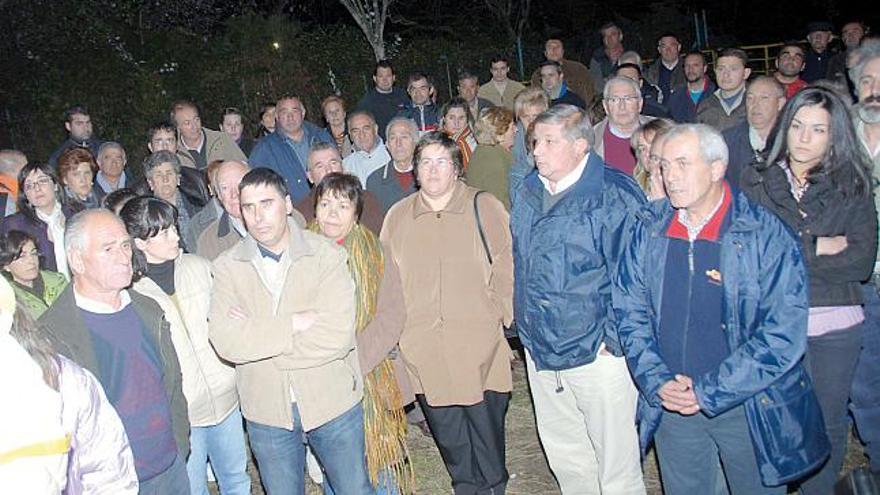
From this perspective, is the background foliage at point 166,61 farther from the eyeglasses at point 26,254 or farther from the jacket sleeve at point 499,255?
the jacket sleeve at point 499,255

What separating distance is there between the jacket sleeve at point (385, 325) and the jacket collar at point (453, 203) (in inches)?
12.7

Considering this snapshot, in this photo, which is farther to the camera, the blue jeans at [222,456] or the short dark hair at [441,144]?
the short dark hair at [441,144]

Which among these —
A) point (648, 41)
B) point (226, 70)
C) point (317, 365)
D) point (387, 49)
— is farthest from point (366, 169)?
point (648, 41)

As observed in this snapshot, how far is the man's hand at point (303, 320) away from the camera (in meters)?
3.34

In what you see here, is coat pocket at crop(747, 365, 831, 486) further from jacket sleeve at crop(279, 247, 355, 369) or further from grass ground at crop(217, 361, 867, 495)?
jacket sleeve at crop(279, 247, 355, 369)

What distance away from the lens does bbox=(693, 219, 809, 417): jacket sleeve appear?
301 centimetres

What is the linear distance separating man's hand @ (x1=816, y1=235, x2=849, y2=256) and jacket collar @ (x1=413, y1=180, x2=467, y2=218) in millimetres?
1711

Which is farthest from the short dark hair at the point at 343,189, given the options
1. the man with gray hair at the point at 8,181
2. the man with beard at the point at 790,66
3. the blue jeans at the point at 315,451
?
the man with beard at the point at 790,66

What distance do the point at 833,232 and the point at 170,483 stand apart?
315 centimetres

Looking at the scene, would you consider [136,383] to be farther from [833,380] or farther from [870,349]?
[870,349]

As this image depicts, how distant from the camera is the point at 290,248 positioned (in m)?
3.44

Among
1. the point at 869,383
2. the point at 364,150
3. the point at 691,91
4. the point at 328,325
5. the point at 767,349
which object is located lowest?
the point at 869,383

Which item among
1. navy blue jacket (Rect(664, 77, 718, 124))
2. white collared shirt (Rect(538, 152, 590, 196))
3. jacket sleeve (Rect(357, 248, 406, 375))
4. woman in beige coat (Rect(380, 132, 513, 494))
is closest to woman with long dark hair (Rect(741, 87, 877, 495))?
white collared shirt (Rect(538, 152, 590, 196))

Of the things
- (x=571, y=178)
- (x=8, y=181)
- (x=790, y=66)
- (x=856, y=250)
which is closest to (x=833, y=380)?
(x=856, y=250)
